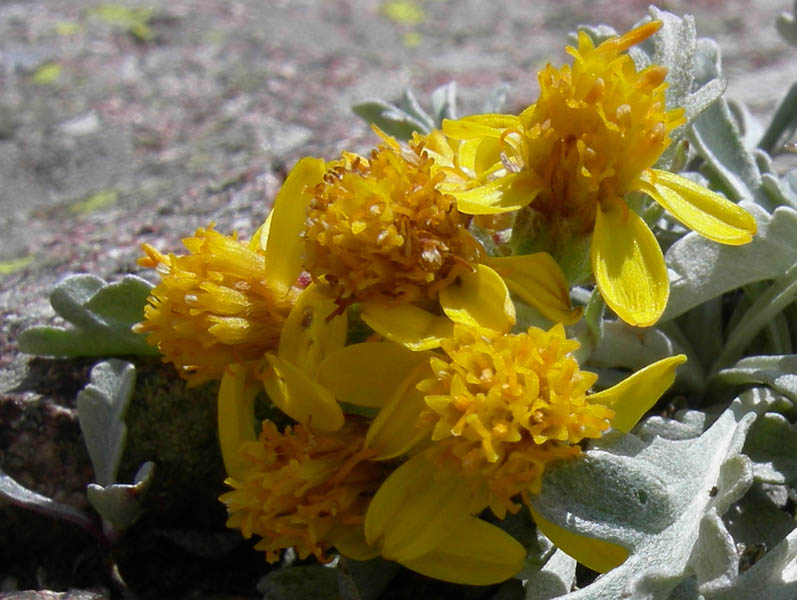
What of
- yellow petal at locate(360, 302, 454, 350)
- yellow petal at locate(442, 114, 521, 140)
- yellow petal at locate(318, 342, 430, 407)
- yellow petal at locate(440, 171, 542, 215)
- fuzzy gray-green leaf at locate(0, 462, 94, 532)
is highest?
yellow petal at locate(442, 114, 521, 140)

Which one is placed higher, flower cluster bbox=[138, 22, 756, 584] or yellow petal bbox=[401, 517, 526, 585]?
flower cluster bbox=[138, 22, 756, 584]

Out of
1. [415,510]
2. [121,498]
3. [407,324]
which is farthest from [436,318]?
[121,498]

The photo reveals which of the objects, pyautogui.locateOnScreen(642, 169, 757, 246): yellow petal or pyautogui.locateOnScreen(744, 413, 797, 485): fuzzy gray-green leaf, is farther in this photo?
pyautogui.locateOnScreen(744, 413, 797, 485): fuzzy gray-green leaf

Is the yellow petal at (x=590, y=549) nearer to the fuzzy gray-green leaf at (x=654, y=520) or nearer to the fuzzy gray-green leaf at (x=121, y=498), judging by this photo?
the fuzzy gray-green leaf at (x=654, y=520)

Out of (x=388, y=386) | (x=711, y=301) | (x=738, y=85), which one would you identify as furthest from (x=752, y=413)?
(x=738, y=85)

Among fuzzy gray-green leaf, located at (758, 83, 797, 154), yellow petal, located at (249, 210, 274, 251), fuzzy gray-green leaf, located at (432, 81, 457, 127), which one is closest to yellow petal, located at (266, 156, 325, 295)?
yellow petal, located at (249, 210, 274, 251)

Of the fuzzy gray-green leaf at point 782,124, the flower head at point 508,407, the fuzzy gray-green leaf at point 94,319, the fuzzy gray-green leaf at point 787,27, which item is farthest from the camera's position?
the fuzzy gray-green leaf at point 787,27

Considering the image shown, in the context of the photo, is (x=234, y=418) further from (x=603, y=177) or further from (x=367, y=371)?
(x=603, y=177)

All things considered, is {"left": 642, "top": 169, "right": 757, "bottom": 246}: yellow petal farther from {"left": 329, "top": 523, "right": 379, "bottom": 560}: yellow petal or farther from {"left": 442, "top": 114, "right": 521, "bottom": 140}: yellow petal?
{"left": 329, "top": 523, "right": 379, "bottom": 560}: yellow petal

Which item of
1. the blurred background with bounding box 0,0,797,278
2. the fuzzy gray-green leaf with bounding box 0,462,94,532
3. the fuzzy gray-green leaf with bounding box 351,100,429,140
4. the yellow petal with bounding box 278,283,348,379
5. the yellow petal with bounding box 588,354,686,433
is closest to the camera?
the yellow petal with bounding box 588,354,686,433

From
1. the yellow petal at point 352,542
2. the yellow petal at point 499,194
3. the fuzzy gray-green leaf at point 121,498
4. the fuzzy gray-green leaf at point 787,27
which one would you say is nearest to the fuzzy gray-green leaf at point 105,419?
the fuzzy gray-green leaf at point 121,498
